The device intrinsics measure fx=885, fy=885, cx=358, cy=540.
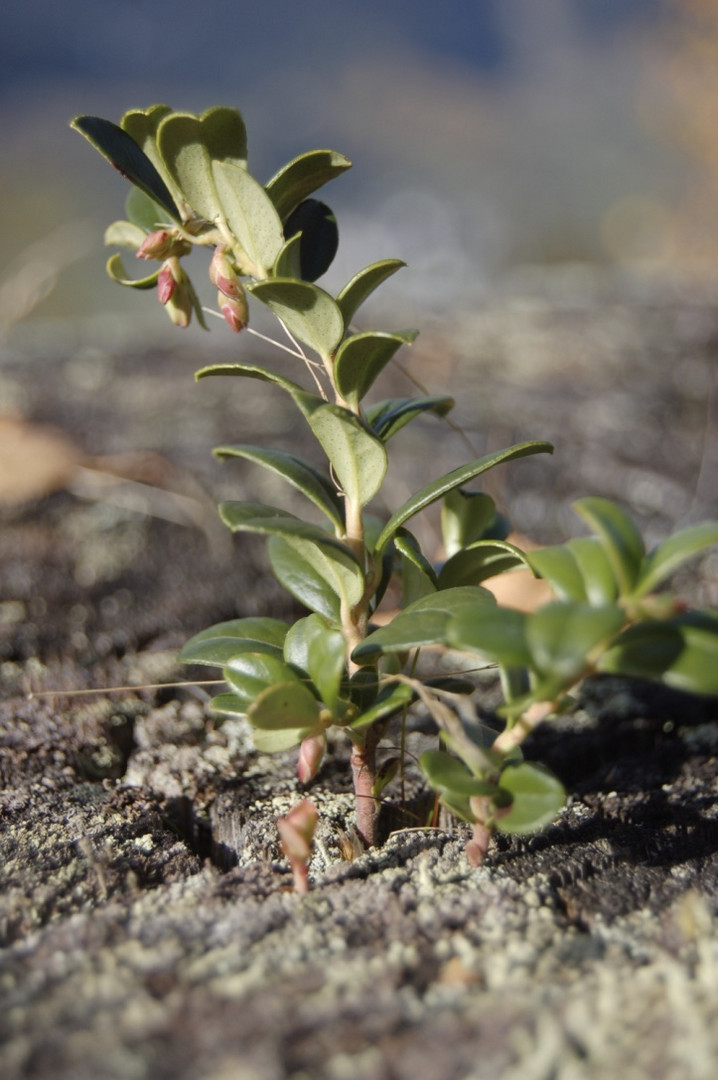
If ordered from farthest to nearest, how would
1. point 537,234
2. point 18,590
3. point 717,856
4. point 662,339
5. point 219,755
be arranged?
point 537,234 < point 662,339 < point 18,590 < point 219,755 < point 717,856

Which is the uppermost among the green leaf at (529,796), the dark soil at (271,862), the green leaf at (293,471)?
the green leaf at (293,471)

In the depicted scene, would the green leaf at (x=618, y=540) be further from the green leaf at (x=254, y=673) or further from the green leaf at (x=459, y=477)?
the green leaf at (x=254, y=673)

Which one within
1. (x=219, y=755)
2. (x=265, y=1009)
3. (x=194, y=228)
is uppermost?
(x=194, y=228)

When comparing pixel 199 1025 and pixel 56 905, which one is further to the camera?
pixel 56 905

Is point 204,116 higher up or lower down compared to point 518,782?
higher up

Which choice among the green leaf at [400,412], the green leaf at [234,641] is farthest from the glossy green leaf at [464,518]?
the green leaf at [234,641]

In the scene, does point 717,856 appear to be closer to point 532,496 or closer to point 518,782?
point 518,782

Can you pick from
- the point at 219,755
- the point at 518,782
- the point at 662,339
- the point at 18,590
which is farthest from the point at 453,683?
the point at 662,339

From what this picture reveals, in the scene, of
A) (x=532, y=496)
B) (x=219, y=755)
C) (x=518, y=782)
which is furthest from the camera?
(x=532, y=496)
